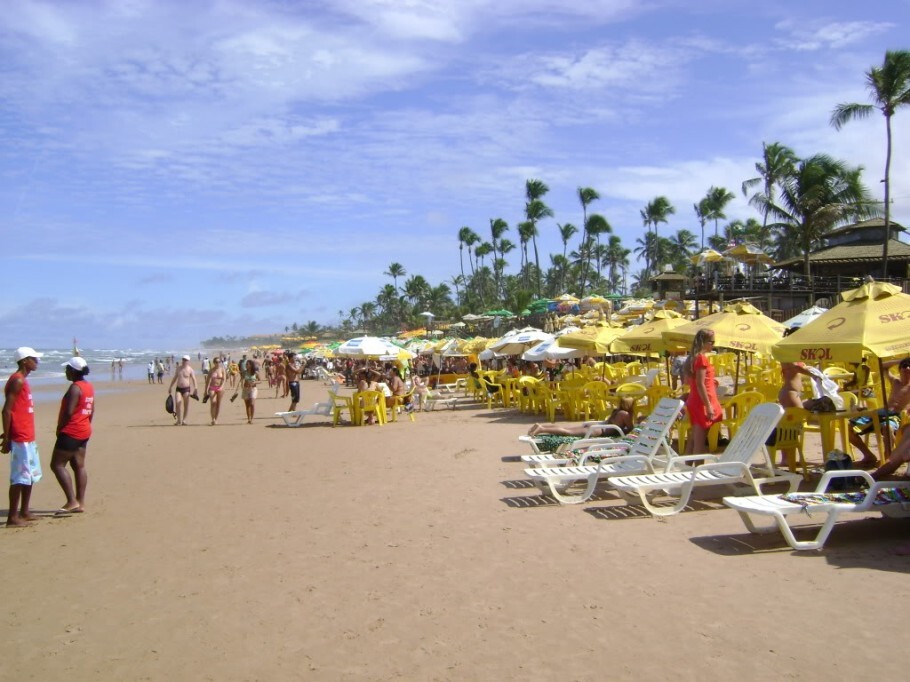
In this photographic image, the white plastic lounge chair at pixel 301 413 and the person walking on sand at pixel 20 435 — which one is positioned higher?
the person walking on sand at pixel 20 435

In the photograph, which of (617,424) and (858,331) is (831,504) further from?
(617,424)

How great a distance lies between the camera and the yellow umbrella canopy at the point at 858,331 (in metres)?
5.64

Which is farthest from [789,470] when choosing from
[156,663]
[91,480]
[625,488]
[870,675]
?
[91,480]

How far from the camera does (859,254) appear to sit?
3397 cm

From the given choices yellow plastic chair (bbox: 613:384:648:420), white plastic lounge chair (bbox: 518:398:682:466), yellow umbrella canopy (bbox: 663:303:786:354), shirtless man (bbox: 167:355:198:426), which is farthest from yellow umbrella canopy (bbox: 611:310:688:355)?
shirtless man (bbox: 167:355:198:426)

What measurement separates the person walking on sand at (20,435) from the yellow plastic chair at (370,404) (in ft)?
25.8

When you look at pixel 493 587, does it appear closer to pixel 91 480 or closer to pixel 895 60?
pixel 91 480

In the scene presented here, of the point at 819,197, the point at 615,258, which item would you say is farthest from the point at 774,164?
the point at 615,258

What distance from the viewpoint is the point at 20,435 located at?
6.30 meters

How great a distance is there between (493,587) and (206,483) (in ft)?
16.4

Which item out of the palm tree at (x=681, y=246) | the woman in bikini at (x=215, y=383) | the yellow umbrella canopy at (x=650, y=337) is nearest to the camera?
the yellow umbrella canopy at (x=650, y=337)

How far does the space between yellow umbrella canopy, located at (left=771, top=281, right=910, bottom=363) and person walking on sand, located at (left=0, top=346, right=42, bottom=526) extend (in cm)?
640

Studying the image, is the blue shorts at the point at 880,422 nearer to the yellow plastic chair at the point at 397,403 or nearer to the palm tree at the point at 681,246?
the yellow plastic chair at the point at 397,403

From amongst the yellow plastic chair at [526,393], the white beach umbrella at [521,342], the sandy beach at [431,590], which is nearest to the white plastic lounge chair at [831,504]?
the sandy beach at [431,590]
